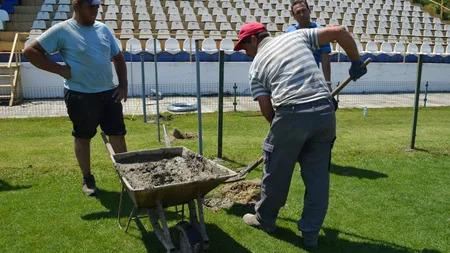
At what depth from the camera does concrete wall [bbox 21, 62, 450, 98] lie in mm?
15047

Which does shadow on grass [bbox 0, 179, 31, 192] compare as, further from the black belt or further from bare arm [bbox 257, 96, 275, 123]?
the black belt

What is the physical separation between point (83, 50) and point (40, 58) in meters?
0.40

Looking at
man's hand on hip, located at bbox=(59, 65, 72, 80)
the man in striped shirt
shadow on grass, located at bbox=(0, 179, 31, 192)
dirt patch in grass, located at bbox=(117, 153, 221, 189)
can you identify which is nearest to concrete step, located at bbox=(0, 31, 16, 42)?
shadow on grass, located at bbox=(0, 179, 31, 192)

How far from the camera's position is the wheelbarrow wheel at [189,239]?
3039mm

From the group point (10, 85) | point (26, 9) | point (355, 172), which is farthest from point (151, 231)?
point (26, 9)

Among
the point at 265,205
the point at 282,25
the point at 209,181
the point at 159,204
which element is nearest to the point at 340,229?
the point at 265,205

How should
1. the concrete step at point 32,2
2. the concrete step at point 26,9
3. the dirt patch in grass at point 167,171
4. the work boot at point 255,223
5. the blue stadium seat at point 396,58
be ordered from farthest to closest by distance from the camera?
the concrete step at point 32,2 < the concrete step at point 26,9 < the blue stadium seat at point 396,58 < the work boot at point 255,223 < the dirt patch in grass at point 167,171

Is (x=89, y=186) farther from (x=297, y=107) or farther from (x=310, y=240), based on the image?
(x=297, y=107)

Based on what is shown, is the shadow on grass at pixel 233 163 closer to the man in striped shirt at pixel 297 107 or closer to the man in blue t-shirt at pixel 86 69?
the man in blue t-shirt at pixel 86 69

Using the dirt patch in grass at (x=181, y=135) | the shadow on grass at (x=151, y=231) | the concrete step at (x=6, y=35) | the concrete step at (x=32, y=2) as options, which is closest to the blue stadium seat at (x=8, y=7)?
the concrete step at (x=32, y=2)

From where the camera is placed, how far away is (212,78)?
17172 mm

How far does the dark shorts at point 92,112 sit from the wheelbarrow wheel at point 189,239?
171cm

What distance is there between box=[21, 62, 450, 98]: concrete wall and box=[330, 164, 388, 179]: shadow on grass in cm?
1051

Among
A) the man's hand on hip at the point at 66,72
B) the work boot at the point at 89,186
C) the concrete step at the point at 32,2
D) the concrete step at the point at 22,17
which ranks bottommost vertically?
the work boot at the point at 89,186
